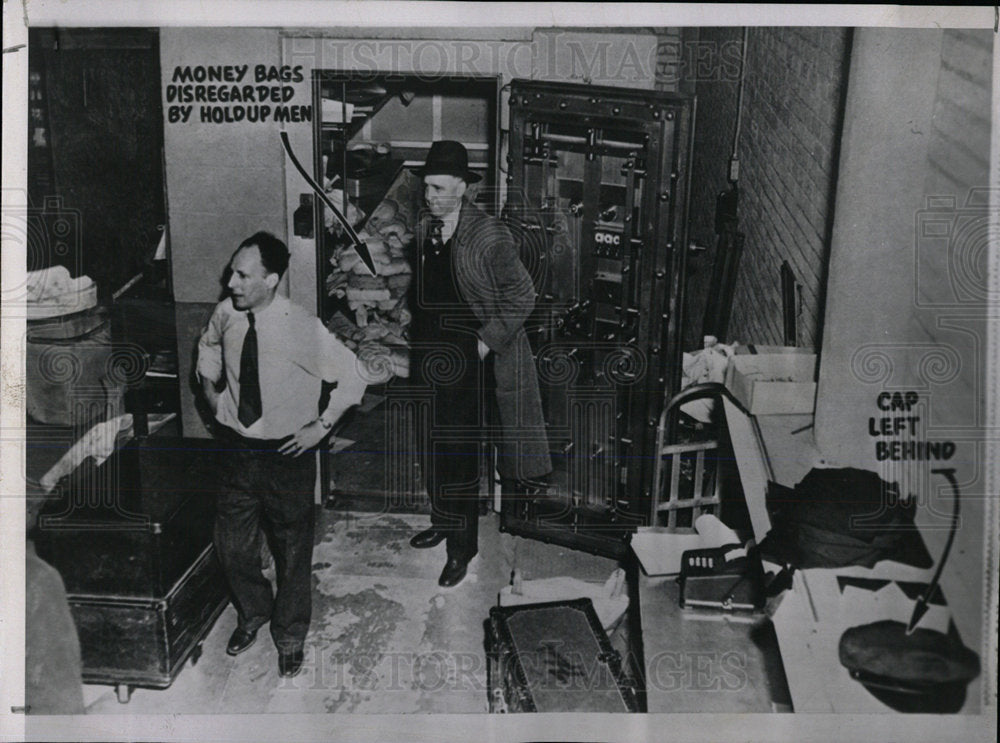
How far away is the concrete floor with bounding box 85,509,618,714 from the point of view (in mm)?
2709

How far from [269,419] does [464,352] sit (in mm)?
607

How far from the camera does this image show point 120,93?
2.68m

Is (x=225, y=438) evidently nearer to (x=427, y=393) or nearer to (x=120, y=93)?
(x=427, y=393)

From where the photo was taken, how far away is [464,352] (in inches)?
114

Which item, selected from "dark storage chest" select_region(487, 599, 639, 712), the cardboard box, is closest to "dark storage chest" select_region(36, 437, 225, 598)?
"dark storage chest" select_region(487, 599, 639, 712)

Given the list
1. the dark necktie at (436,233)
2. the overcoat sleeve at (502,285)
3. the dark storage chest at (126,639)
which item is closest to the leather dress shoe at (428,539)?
the overcoat sleeve at (502,285)

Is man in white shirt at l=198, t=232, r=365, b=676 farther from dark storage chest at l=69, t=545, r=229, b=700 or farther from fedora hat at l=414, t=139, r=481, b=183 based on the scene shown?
fedora hat at l=414, t=139, r=481, b=183

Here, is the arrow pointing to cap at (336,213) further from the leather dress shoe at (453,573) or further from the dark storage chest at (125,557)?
the leather dress shoe at (453,573)

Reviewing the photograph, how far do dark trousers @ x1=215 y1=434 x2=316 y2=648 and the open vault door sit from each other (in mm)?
802

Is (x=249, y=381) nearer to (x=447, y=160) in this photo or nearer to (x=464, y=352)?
(x=464, y=352)

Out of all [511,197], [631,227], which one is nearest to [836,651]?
[631,227]

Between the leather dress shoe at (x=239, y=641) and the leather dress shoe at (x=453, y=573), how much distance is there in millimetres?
582

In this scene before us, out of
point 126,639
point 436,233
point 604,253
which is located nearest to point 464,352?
point 436,233

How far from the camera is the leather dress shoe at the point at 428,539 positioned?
10.0ft
